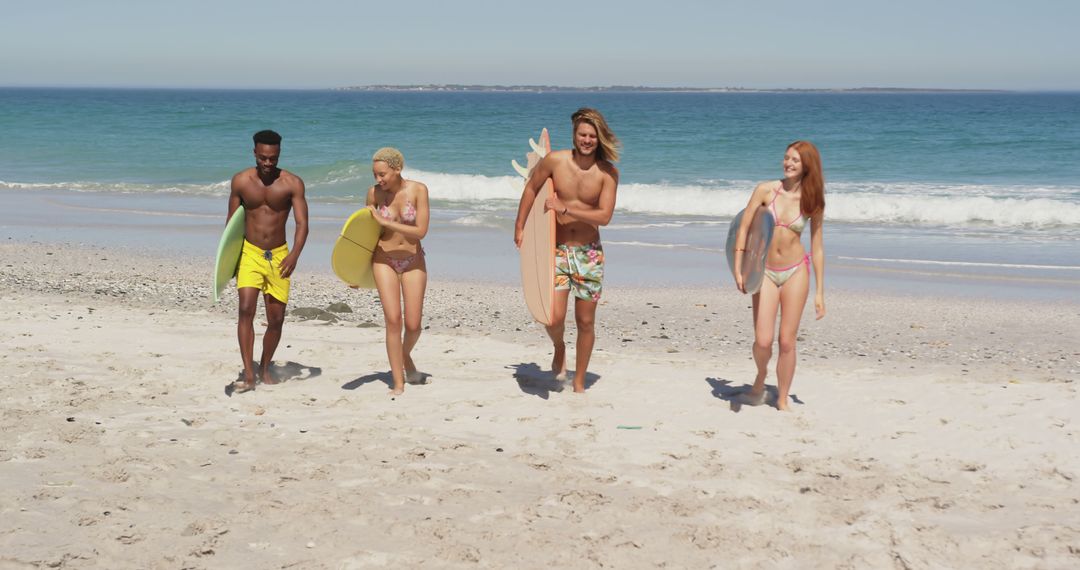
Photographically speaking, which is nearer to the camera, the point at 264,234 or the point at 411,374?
the point at 264,234

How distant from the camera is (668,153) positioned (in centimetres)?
3391

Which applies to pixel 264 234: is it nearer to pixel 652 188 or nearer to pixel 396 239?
pixel 396 239

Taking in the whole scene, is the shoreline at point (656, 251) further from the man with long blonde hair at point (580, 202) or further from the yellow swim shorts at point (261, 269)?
the yellow swim shorts at point (261, 269)

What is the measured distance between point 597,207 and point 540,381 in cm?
133

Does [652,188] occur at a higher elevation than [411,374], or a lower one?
lower

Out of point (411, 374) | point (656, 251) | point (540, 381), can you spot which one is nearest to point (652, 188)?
point (656, 251)

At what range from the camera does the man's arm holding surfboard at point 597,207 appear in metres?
5.99

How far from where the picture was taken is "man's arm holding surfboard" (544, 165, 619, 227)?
599cm

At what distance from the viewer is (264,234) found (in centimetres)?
624

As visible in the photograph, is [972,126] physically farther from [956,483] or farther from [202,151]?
[956,483]

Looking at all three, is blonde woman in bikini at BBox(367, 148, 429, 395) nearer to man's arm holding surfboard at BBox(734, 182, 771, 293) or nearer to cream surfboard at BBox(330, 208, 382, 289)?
cream surfboard at BBox(330, 208, 382, 289)

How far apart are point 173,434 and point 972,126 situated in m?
45.8

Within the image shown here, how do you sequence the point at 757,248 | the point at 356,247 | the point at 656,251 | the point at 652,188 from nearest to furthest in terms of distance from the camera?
1. the point at 757,248
2. the point at 356,247
3. the point at 656,251
4. the point at 652,188

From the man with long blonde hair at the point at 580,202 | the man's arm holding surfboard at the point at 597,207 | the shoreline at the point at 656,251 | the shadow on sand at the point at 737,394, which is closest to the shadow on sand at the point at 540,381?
the man with long blonde hair at the point at 580,202
